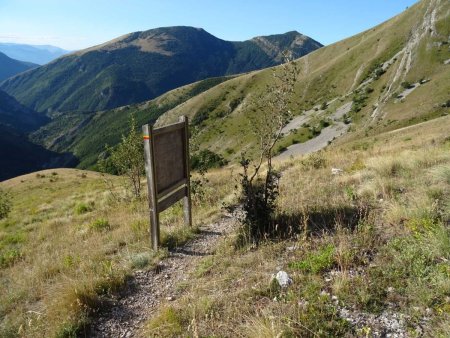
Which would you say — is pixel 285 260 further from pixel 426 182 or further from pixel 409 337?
pixel 426 182

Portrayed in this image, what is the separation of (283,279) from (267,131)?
361 centimetres

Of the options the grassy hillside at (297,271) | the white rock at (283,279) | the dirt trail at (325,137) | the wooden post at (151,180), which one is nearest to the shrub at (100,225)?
the grassy hillside at (297,271)

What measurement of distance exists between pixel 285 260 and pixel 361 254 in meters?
1.17

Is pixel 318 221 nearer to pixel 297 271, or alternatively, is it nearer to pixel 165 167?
pixel 297 271

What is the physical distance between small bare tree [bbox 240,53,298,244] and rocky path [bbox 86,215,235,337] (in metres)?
1.00

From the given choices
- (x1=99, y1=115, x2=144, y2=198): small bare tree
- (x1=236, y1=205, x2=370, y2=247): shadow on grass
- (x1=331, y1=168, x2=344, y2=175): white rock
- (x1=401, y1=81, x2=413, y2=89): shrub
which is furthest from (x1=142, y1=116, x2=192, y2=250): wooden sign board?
(x1=401, y1=81, x2=413, y2=89): shrub

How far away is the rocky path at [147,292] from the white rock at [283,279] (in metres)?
1.58

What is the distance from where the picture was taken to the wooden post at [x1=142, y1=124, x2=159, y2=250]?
7254 millimetres

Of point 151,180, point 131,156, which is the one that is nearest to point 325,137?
point 131,156

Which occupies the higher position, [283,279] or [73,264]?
[283,279]

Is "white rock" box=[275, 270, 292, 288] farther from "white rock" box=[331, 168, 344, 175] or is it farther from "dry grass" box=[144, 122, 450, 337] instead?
"white rock" box=[331, 168, 344, 175]

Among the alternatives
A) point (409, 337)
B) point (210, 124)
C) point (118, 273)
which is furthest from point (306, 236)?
point (210, 124)

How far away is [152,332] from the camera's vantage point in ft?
15.0

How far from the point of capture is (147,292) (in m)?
5.91
